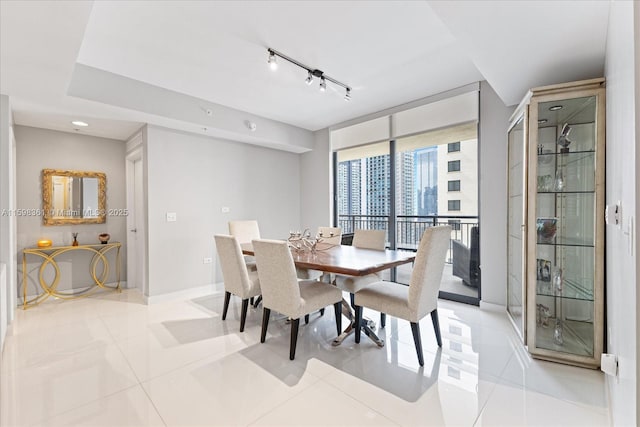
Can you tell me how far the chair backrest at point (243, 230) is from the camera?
13.3ft

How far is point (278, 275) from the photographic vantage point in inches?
95.4

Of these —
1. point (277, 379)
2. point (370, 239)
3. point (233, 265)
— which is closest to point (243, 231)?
point (233, 265)

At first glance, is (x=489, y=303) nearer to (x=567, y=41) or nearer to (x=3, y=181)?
(x=567, y=41)

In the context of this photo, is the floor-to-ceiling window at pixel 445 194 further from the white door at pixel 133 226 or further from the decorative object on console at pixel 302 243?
the white door at pixel 133 226

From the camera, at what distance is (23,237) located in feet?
12.5

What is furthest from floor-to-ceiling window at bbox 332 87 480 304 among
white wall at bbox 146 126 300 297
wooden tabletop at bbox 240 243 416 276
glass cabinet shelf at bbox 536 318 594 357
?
wooden tabletop at bbox 240 243 416 276

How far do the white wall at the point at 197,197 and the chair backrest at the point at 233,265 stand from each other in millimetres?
1380

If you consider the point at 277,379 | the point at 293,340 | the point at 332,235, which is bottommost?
the point at 277,379

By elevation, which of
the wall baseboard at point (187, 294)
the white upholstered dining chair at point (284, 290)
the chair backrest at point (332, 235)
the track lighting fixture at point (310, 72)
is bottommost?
the wall baseboard at point (187, 294)

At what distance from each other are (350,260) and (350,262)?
10 centimetres

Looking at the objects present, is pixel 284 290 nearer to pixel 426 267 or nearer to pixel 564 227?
pixel 426 267

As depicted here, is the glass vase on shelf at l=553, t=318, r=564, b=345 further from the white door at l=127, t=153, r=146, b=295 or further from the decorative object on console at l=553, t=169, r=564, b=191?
the white door at l=127, t=153, r=146, b=295

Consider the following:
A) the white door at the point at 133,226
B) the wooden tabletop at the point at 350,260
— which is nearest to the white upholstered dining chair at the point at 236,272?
the wooden tabletop at the point at 350,260

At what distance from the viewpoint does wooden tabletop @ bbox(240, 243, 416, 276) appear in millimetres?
2295
